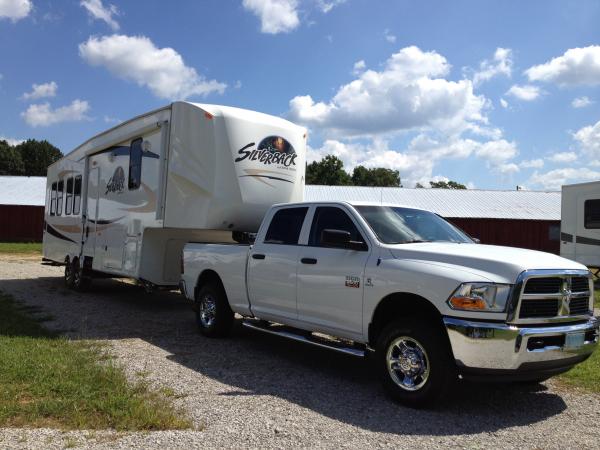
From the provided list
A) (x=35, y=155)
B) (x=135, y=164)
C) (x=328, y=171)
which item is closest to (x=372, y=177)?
(x=328, y=171)

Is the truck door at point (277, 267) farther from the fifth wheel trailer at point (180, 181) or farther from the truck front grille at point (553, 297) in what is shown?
the truck front grille at point (553, 297)

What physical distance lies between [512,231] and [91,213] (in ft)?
87.0

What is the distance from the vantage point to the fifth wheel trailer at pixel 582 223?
Answer: 16281mm

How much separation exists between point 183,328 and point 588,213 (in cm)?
1246

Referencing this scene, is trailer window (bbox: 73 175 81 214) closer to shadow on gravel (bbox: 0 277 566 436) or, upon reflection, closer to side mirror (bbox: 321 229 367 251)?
shadow on gravel (bbox: 0 277 566 436)

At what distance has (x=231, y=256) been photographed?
8.06 metres

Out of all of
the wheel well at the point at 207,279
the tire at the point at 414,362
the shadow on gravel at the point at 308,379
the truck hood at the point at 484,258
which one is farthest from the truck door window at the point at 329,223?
the wheel well at the point at 207,279

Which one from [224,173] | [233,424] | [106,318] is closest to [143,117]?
[224,173]

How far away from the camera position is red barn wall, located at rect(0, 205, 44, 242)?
37.7 metres

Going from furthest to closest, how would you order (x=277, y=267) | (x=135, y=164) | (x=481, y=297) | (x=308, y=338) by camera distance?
(x=135, y=164) → (x=277, y=267) → (x=308, y=338) → (x=481, y=297)

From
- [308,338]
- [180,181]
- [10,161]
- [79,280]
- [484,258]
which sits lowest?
[79,280]

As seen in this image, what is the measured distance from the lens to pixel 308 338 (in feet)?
22.1

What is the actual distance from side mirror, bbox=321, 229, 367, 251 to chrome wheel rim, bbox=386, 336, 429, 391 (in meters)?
1.10

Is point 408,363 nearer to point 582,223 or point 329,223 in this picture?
point 329,223
